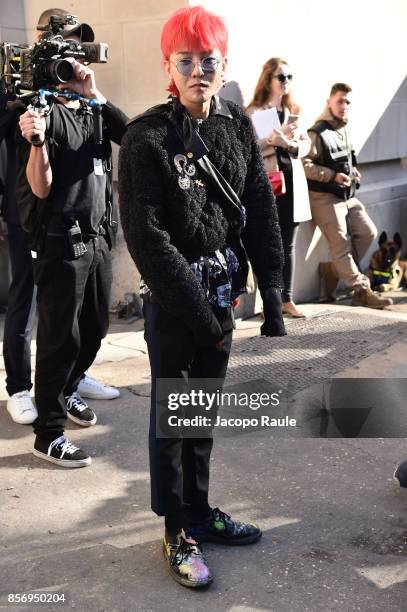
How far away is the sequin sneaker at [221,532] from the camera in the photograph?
129 inches

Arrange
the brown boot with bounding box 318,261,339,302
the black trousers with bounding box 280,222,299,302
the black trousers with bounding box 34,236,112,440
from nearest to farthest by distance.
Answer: the black trousers with bounding box 34,236,112,440 < the black trousers with bounding box 280,222,299,302 < the brown boot with bounding box 318,261,339,302

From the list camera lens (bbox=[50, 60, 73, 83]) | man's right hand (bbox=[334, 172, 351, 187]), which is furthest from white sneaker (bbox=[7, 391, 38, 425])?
man's right hand (bbox=[334, 172, 351, 187])

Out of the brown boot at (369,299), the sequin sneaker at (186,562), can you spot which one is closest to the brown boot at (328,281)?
the brown boot at (369,299)

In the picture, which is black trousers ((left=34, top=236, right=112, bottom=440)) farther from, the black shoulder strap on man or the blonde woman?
the blonde woman

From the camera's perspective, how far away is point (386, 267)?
816 cm

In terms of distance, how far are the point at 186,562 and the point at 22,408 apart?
5.95 ft

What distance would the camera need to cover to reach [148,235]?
2.81 metres

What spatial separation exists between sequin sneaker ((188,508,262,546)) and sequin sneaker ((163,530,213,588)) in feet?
0.53

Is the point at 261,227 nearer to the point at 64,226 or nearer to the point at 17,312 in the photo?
the point at 64,226

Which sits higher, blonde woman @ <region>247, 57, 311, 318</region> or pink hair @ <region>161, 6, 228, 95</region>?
pink hair @ <region>161, 6, 228, 95</region>

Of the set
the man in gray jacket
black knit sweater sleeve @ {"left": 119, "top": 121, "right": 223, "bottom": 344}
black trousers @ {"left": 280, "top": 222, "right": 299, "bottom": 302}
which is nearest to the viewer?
black knit sweater sleeve @ {"left": 119, "top": 121, "right": 223, "bottom": 344}

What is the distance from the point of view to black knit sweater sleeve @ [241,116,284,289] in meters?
3.20

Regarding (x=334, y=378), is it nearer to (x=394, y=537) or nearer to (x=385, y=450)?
(x=385, y=450)

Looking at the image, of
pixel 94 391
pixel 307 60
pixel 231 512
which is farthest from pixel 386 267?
pixel 231 512
